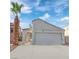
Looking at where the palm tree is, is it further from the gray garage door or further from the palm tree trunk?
the gray garage door

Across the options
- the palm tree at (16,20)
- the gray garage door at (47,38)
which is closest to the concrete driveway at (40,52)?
the gray garage door at (47,38)

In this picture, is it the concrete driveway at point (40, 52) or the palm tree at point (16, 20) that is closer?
the palm tree at point (16, 20)

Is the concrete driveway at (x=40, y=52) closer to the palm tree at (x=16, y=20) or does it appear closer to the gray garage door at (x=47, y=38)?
the gray garage door at (x=47, y=38)

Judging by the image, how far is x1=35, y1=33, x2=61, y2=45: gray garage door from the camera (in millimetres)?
2922

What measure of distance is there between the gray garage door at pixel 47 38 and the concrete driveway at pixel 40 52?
0.07 metres

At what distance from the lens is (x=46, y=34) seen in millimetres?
3000

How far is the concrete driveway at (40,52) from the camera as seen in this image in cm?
299

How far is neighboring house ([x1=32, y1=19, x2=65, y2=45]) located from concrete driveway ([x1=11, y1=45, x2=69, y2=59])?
0.30ft

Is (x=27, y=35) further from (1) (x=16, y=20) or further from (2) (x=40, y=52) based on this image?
(2) (x=40, y=52)

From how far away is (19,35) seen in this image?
289 cm

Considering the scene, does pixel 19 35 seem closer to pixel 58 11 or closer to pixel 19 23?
pixel 19 23

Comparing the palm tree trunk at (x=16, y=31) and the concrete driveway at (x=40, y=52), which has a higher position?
the palm tree trunk at (x=16, y=31)
